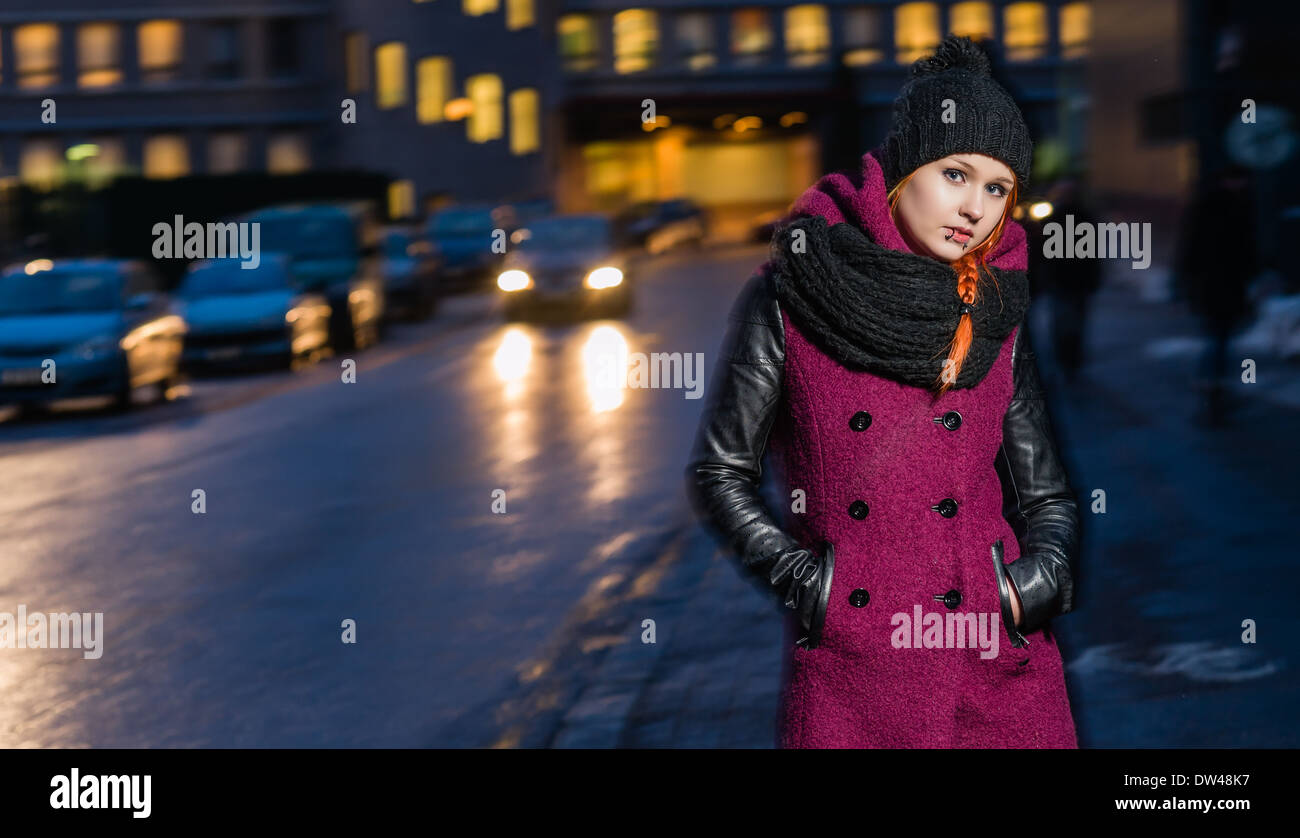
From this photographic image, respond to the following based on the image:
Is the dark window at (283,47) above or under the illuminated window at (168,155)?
above

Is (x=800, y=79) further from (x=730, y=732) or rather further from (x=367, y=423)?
(x=730, y=732)

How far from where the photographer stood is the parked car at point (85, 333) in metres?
17.5

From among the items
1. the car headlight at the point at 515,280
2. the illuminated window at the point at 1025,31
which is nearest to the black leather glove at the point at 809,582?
the car headlight at the point at 515,280

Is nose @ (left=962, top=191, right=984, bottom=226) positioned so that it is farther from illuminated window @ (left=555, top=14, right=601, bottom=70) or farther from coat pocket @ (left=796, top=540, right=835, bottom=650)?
illuminated window @ (left=555, top=14, right=601, bottom=70)

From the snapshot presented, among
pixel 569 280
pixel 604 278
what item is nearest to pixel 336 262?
pixel 569 280

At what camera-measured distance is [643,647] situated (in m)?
7.23

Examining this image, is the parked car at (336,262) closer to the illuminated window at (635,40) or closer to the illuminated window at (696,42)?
the illuminated window at (635,40)

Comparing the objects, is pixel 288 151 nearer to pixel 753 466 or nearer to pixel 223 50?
pixel 223 50

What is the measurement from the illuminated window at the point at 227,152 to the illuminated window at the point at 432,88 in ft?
21.3

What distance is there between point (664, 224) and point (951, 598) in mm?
49670

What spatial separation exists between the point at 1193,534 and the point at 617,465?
4.84 m

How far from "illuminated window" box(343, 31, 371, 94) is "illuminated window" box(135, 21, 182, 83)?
5.55 meters
